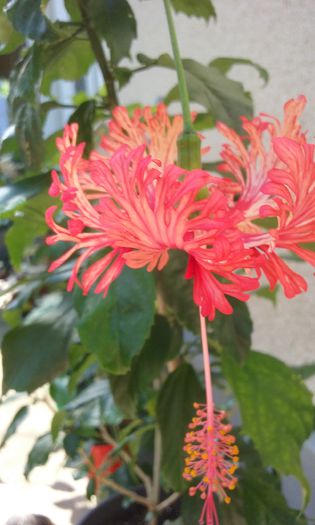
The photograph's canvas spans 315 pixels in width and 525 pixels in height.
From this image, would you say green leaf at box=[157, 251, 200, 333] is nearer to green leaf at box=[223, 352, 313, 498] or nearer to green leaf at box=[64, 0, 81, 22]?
green leaf at box=[223, 352, 313, 498]

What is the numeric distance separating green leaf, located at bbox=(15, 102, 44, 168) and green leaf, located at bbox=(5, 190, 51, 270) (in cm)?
10

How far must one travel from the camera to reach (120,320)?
0.49 meters

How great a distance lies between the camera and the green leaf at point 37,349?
595 mm

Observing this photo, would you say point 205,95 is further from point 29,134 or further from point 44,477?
point 44,477

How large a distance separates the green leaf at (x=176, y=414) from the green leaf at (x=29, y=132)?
12.1 inches

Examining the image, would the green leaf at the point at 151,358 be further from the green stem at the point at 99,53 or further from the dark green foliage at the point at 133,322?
the green stem at the point at 99,53

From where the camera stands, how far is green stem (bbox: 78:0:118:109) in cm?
57

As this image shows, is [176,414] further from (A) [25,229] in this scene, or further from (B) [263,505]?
(A) [25,229]

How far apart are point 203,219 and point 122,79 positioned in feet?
1.33

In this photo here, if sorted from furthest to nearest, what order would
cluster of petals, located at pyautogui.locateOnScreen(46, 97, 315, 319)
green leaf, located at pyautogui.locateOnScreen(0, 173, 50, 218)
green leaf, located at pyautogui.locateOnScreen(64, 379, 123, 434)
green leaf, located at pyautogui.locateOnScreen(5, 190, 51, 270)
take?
1. green leaf, located at pyautogui.locateOnScreen(64, 379, 123, 434)
2. green leaf, located at pyautogui.locateOnScreen(5, 190, 51, 270)
3. green leaf, located at pyautogui.locateOnScreen(0, 173, 50, 218)
4. cluster of petals, located at pyautogui.locateOnScreen(46, 97, 315, 319)

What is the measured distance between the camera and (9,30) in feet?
1.78

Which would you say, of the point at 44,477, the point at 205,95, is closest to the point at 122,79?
the point at 205,95

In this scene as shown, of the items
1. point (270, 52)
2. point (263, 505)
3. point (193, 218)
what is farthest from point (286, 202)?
point (263, 505)

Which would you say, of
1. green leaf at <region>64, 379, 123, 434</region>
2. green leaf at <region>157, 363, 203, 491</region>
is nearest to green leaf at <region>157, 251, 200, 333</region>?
green leaf at <region>157, 363, 203, 491</region>
